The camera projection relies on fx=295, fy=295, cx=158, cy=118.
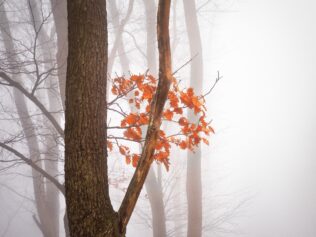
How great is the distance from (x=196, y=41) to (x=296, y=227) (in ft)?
66.3

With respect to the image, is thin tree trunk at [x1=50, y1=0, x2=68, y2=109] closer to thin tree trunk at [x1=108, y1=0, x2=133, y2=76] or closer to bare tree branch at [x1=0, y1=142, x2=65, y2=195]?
bare tree branch at [x1=0, y1=142, x2=65, y2=195]

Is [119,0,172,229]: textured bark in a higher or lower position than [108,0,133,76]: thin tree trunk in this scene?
lower

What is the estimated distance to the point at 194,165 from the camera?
5.54m

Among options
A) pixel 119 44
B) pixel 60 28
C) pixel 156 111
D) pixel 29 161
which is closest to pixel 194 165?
pixel 29 161

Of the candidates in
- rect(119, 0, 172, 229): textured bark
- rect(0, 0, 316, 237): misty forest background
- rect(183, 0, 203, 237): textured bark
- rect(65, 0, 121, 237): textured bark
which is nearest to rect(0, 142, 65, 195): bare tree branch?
rect(0, 0, 316, 237): misty forest background

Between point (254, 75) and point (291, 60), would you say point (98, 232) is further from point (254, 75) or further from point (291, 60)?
point (254, 75)

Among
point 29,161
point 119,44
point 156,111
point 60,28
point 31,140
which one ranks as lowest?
point 29,161

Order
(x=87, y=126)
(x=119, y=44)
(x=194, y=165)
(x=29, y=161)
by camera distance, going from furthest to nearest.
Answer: (x=119, y=44) → (x=194, y=165) → (x=29, y=161) → (x=87, y=126)

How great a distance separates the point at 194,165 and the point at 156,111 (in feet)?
13.4

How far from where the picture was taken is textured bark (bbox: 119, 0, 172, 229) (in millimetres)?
1538

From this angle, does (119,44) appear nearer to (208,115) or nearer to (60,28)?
(60,28)

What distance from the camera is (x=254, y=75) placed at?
76188mm

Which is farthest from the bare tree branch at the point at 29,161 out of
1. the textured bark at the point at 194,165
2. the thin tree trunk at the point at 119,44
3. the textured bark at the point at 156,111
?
the thin tree trunk at the point at 119,44

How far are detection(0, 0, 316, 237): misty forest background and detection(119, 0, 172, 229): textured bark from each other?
0.25 m
